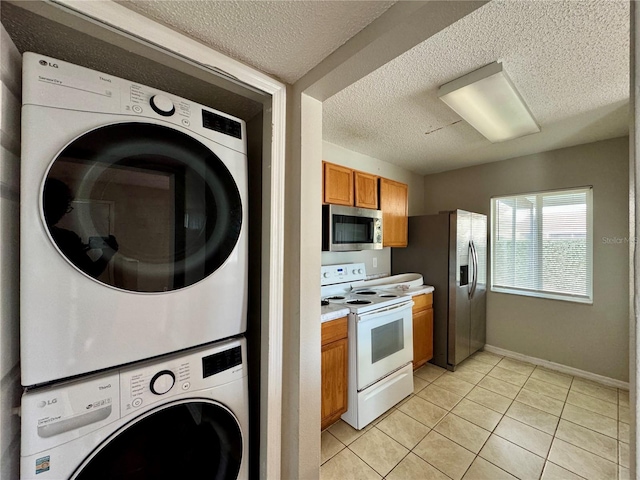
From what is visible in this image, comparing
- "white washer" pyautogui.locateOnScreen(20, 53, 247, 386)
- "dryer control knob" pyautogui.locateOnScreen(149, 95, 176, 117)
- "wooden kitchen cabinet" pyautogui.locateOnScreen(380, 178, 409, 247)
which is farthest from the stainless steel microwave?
"dryer control knob" pyautogui.locateOnScreen(149, 95, 176, 117)

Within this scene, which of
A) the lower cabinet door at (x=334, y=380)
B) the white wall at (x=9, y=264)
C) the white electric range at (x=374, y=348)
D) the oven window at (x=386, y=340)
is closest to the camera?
the white wall at (x=9, y=264)

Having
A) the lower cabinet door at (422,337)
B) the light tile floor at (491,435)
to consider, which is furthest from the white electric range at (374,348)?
the lower cabinet door at (422,337)

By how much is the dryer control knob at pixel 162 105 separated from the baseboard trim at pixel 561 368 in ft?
13.0

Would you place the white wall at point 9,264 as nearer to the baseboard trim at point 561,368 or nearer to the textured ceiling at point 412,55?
the textured ceiling at point 412,55

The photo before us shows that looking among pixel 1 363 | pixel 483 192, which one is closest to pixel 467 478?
pixel 1 363

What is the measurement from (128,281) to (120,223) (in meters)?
0.18

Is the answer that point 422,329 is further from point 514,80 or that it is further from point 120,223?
point 120,223

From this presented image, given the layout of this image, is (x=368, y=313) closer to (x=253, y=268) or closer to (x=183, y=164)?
(x=253, y=268)

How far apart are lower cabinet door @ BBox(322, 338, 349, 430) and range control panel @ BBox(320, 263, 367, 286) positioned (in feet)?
2.16

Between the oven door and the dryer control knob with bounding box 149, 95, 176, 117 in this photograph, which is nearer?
the dryer control knob with bounding box 149, 95, 176, 117

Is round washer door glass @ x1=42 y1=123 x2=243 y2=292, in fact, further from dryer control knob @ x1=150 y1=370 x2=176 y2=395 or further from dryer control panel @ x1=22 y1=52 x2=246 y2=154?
dryer control knob @ x1=150 y1=370 x2=176 y2=395

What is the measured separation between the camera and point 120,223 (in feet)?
2.60

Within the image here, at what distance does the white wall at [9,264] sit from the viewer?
0.66 metres

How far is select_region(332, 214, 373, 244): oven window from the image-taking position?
2279mm
